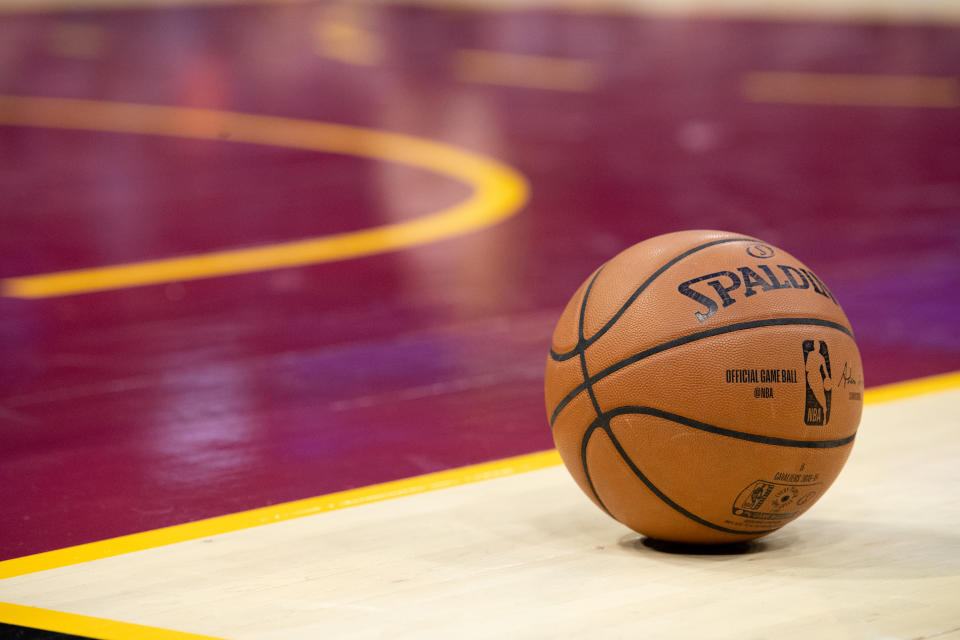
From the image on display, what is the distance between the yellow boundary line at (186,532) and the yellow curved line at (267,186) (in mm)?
3222

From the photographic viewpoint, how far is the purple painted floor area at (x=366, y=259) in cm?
466

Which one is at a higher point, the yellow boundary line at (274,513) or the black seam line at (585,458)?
the black seam line at (585,458)

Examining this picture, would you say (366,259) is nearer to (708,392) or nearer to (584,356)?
(584,356)

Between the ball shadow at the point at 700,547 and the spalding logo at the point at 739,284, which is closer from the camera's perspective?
the spalding logo at the point at 739,284

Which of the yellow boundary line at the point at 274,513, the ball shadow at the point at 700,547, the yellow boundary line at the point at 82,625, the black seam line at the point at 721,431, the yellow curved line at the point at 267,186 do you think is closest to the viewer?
the yellow boundary line at the point at 82,625

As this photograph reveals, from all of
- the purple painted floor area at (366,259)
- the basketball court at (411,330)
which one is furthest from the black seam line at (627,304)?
the purple painted floor area at (366,259)

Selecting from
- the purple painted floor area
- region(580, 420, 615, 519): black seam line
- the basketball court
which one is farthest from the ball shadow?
the purple painted floor area

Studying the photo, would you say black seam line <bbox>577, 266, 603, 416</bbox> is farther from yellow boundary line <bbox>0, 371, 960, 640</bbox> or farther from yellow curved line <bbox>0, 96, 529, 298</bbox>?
yellow curved line <bbox>0, 96, 529, 298</bbox>

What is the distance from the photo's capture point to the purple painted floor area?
15.3ft

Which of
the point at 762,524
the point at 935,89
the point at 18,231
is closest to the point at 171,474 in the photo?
the point at 762,524

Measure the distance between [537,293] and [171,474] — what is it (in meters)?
2.71

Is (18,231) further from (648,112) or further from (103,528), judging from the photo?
(648,112)

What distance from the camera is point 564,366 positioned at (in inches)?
140

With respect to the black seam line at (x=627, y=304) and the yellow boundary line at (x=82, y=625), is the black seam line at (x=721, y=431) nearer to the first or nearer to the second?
the black seam line at (x=627, y=304)
